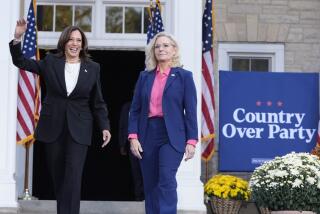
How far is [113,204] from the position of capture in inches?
339

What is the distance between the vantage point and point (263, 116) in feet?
33.8

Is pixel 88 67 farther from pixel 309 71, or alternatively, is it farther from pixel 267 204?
pixel 309 71

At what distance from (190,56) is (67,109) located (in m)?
3.53

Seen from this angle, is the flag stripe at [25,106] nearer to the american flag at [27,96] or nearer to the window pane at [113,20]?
the american flag at [27,96]

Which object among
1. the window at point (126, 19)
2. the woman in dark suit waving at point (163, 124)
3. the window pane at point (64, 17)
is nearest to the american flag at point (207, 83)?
the window at point (126, 19)

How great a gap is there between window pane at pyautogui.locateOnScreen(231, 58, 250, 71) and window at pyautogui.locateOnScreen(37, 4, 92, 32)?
225 cm

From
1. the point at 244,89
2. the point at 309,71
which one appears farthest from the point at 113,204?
the point at 309,71

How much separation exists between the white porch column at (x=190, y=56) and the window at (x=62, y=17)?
6.24 ft

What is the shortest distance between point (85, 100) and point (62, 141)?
1.29 ft

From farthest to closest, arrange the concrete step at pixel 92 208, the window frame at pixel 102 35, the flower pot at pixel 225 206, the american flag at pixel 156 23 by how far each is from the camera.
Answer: the window frame at pixel 102 35
the american flag at pixel 156 23
the flower pot at pixel 225 206
the concrete step at pixel 92 208

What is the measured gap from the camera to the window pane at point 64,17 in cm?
1060

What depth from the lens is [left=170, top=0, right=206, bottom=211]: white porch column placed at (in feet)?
28.3

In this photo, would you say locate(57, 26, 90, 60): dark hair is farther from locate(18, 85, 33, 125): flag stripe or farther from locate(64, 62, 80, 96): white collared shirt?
locate(18, 85, 33, 125): flag stripe

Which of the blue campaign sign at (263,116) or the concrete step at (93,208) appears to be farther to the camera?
the blue campaign sign at (263,116)
